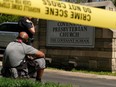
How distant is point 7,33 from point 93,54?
18.7ft

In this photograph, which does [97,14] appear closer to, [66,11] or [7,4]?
[66,11]

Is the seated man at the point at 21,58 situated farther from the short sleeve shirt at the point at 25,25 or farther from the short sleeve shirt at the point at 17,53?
the short sleeve shirt at the point at 25,25

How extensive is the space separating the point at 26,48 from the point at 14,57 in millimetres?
258

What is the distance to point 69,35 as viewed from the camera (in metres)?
21.4

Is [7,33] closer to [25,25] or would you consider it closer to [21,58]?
[25,25]

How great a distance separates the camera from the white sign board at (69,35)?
20.8 m

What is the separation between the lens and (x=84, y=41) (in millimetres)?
20938

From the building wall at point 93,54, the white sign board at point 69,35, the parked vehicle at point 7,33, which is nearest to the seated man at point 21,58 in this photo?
the building wall at point 93,54

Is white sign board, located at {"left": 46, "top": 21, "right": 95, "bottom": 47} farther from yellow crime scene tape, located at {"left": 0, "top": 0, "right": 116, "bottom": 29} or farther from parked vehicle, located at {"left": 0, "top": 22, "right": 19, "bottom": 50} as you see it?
yellow crime scene tape, located at {"left": 0, "top": 0, "right": 116, "bottom": 29}

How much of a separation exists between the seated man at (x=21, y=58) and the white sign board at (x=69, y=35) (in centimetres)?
1315

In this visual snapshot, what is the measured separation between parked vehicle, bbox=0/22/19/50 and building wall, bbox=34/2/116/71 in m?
2.22

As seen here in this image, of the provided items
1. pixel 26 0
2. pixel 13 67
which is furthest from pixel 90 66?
pixel 26 0

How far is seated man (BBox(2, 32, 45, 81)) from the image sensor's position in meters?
7.38

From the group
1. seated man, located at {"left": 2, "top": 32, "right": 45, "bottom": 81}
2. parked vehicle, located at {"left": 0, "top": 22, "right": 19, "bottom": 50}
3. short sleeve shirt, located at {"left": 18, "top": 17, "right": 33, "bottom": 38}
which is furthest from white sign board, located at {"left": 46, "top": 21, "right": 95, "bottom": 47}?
seated man, located at {"left": 2, "top": 32, "right": 45, "bottom": 81}
